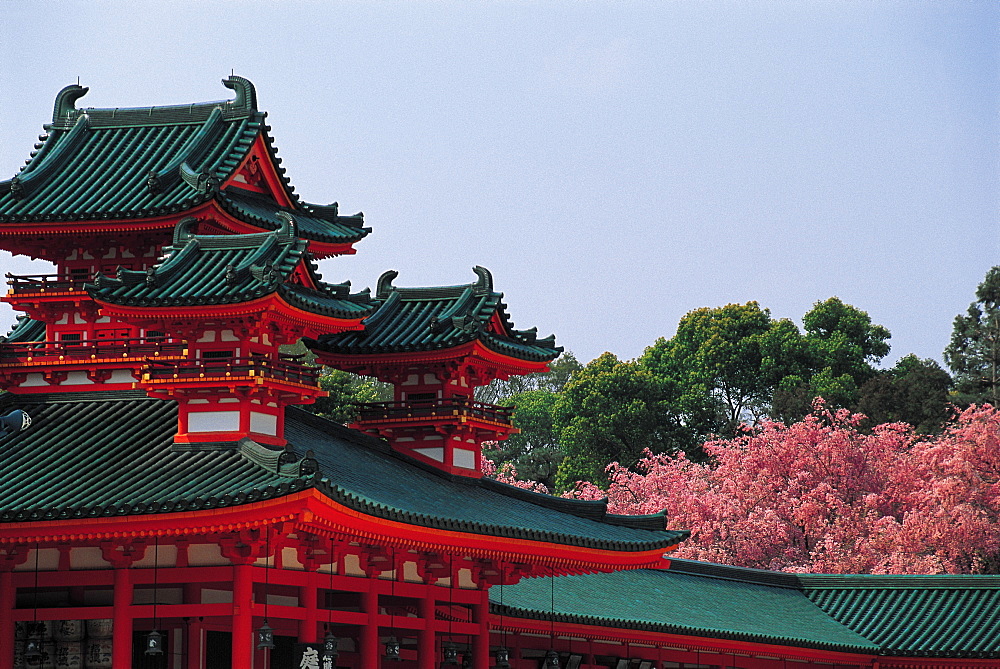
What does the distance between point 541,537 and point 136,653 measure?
21.4ft

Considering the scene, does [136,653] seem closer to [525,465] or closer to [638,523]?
[638,523]

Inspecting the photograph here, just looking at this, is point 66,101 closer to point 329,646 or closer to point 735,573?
point 329,646

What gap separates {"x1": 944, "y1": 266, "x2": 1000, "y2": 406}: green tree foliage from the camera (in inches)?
3182

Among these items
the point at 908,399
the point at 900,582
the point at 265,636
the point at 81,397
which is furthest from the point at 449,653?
the point at 908,399

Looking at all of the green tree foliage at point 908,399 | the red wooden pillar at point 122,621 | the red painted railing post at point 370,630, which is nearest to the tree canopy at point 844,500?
the green tree foliage at point 908,399

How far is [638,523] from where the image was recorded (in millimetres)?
30984

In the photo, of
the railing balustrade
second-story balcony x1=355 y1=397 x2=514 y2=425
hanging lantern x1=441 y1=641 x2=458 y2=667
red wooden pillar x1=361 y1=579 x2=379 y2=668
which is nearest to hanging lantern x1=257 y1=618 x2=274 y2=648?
red wooden pillar x1=361 y1=579 x2=379 y2=668

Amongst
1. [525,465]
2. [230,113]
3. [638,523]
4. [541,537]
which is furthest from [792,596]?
[525,465]

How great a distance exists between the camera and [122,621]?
2317 cm

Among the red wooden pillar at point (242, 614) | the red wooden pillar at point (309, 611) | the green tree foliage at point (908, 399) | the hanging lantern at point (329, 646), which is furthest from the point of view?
the green tree foliage at point (908, 399)

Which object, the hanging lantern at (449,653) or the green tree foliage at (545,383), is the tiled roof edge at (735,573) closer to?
the hanging lantern at (449,653)

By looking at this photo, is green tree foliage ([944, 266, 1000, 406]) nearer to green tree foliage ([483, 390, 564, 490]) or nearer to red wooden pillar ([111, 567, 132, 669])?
green tree foliage ([483, 390, 564, 490])

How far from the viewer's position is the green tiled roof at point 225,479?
2208 cm

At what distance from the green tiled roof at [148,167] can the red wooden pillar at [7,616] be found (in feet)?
21.7
